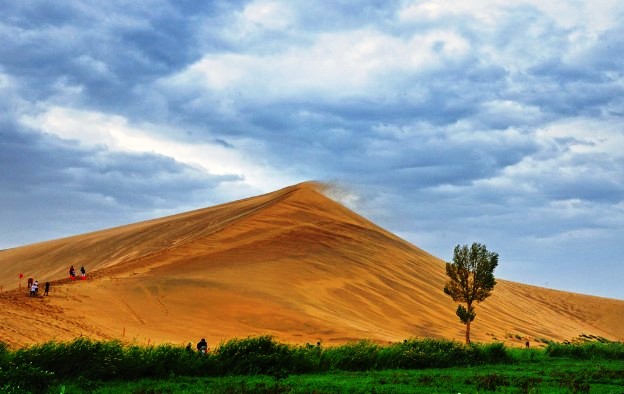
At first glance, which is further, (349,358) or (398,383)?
(349,358)

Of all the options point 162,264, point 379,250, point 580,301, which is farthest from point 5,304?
point 580,301

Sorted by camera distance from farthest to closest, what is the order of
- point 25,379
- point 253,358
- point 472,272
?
point 472,272 → point 253,358 → point 25,379

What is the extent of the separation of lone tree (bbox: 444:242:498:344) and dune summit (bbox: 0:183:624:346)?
5.17 m

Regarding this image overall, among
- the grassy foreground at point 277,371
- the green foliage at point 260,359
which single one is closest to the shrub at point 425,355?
the grassy foreground at point 277,371

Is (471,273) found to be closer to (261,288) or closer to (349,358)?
(261,288)

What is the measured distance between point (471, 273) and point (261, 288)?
16346 millimetres

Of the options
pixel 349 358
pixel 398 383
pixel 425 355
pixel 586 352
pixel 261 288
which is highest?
pixel 261 288

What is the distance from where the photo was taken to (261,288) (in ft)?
178

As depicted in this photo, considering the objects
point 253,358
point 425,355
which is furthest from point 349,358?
point 253,358

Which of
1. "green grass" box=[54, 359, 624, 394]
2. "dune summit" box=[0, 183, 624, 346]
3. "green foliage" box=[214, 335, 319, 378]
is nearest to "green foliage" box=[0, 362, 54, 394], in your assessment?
"green grass" box=[54, 359, 624, 394]

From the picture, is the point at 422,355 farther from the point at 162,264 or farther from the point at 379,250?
the point at 379,250

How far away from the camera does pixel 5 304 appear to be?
134 feet

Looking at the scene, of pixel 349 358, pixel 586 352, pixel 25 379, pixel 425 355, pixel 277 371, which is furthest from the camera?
pixel 586 352

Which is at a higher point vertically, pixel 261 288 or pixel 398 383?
pixel 261 288
